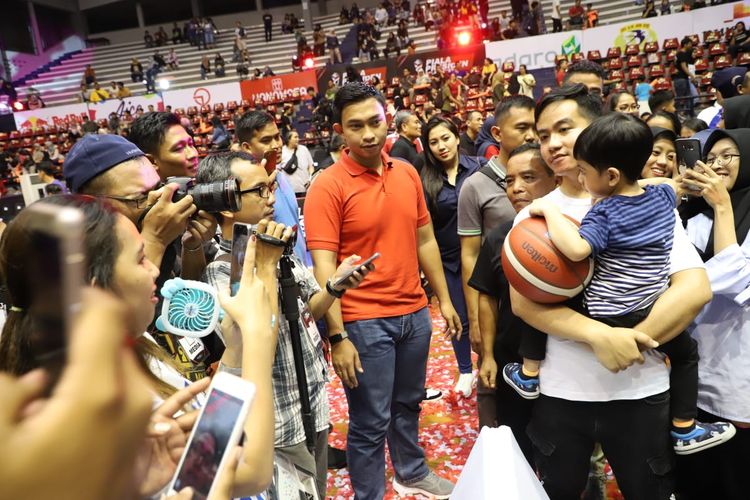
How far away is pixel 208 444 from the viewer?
2.34 ft

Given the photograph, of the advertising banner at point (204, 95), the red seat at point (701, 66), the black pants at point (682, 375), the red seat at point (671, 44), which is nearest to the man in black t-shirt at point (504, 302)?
the black pants at point (682, 375)

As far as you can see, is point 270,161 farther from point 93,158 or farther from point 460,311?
point 460,311

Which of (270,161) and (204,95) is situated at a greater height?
(204,95)

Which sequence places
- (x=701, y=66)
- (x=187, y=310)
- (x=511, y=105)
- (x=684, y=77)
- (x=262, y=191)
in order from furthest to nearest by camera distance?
(x=701, y=66) < (x=684, y=77) < (x=511, y=105) < (x=262, y=191) < (x=187, y=310)

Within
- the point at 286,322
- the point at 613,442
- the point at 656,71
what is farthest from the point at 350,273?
the point at 656,71

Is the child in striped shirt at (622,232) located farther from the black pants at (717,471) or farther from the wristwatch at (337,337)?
the wristwatch at (337,337)

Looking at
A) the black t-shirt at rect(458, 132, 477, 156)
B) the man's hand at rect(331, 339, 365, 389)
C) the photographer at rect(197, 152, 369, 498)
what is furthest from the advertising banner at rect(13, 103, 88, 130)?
the man's hand at rect(331, 339, 365, 389)

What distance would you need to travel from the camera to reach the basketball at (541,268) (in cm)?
149

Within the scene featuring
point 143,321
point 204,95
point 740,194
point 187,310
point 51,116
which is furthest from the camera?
point 51,116

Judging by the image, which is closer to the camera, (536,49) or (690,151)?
(690,151)

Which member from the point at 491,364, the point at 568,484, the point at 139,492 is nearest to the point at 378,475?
the point at 491,364

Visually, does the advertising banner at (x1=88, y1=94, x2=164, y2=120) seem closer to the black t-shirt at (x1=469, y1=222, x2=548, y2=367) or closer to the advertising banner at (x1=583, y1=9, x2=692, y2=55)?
the advertising banner at (x1=583, y1=9, x2=692, y2=55)

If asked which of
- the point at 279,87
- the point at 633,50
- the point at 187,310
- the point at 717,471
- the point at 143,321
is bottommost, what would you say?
the point at 717,471

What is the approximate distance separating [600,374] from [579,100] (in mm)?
953
